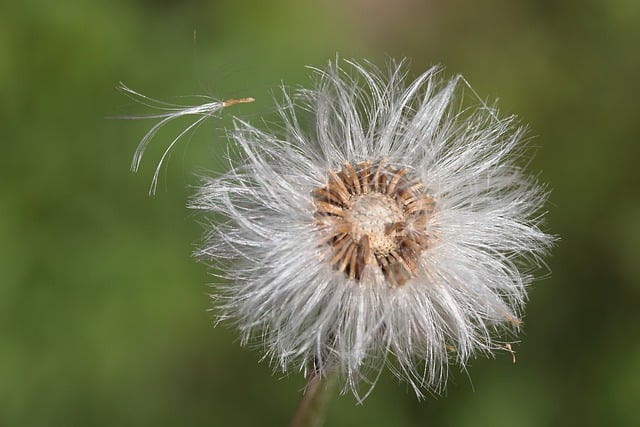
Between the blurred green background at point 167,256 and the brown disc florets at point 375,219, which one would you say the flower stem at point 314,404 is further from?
the blurred green background at point 167,256

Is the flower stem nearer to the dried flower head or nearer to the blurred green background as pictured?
the dried flower head

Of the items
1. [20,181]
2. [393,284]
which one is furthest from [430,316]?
[20,181]

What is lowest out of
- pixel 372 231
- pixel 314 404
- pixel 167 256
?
pixel 314 404

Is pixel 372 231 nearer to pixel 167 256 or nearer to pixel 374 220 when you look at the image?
pixel 374 220

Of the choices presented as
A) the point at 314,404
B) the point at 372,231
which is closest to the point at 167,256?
the point at 314,404

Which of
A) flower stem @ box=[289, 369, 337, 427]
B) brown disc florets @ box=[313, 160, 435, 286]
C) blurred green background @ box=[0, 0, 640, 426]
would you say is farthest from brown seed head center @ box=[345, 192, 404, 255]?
blurred green background @ box=[0, 0, 640, 426]

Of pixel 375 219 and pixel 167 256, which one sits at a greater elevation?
pixel 167 256

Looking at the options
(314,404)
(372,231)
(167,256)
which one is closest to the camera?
(372,231)
